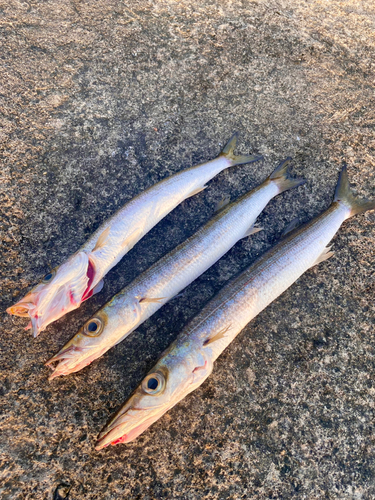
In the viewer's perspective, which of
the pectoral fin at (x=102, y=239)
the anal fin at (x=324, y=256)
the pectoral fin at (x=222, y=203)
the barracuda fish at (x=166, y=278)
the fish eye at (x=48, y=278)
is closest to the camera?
the barracuda fish at (x=166, y=278)

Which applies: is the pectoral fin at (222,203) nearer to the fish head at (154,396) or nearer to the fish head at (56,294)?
the fish head at (56,294)

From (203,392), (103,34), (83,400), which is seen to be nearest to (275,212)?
(203,392)

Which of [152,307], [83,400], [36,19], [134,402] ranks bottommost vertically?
[83,400]

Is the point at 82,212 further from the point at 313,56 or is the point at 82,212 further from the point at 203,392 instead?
the point at 313,56

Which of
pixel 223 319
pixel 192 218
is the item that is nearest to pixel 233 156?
pixel 192 218

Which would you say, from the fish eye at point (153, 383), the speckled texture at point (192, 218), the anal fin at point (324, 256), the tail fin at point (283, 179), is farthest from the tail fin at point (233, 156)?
the fish eye at point (153, 383)

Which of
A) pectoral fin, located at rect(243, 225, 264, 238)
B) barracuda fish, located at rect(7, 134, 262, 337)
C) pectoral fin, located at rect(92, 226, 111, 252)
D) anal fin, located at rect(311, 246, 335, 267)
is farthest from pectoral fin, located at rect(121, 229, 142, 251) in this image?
anal fin, located at rect(311, 246, 335, 267)

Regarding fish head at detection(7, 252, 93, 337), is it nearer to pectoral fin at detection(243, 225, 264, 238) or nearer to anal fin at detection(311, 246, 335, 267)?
pectoral fin at detection(243, 225, 264, 238)
